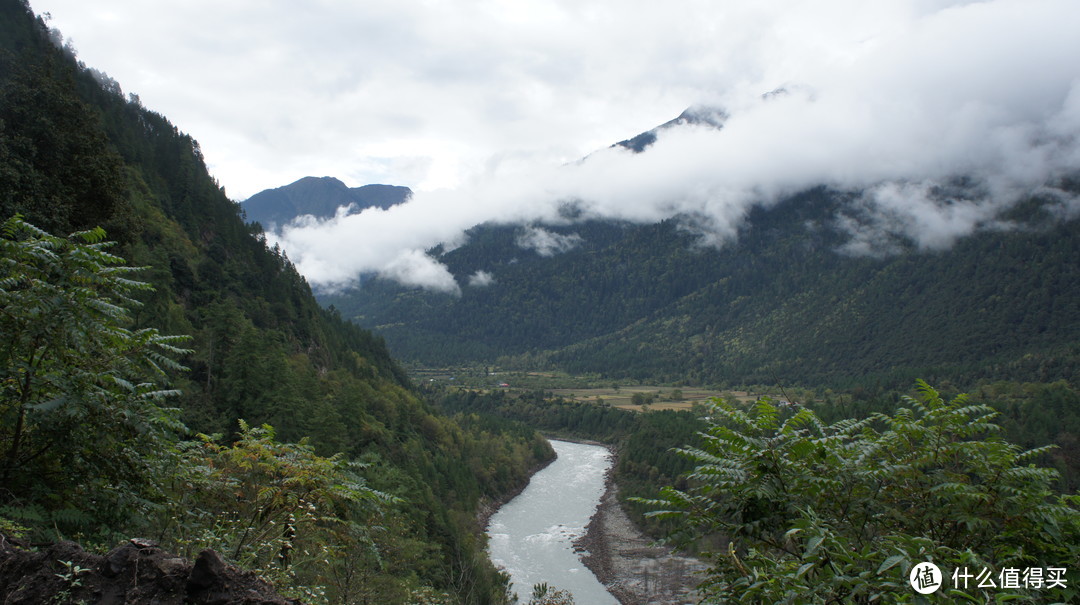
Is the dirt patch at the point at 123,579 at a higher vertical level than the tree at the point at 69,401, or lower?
lower

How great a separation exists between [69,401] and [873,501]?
25.3 feet

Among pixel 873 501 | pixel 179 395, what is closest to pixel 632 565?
pixel 179 395

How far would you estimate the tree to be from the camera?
231 inches

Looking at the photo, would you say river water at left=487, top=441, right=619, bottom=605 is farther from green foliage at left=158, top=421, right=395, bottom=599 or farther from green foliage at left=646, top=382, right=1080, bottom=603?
green foliage at left=646, top=382, right=1080, bottom=603

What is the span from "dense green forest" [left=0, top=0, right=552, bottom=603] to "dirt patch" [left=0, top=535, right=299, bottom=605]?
3.16ft

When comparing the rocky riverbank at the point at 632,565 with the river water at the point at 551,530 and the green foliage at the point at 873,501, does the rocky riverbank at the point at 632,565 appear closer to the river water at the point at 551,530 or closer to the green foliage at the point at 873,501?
the river water at the point at 551,530

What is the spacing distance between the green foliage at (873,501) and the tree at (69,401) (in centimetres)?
558

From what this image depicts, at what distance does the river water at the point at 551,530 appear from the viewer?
46.3m

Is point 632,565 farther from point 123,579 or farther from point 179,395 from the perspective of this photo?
point 123,579

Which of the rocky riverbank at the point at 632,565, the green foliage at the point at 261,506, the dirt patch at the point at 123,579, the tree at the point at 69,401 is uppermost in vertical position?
the tree at the point at 69,401

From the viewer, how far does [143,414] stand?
20.6ft

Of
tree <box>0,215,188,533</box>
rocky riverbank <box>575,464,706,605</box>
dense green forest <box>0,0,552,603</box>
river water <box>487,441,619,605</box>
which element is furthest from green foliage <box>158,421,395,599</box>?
rocky riverbank <box>575,464,706,605</box>

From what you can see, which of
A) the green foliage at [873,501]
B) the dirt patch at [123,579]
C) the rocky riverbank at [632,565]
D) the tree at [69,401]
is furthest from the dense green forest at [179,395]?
the rocky riverbank at [632,565]

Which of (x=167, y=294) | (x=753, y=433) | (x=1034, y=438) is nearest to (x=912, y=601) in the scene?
(x=753, y=433)
